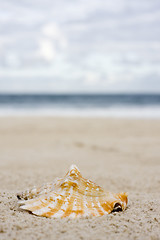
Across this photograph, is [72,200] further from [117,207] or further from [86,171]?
[86,171]

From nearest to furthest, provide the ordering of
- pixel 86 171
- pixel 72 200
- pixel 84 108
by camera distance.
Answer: pixel 72 200
pixel 86 171
pixel 84 108

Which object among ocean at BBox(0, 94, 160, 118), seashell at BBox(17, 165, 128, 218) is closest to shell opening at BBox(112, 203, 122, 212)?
seashell at BBox(17, 165, 128, 218)

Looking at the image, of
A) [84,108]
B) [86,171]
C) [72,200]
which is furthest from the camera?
[84,108]

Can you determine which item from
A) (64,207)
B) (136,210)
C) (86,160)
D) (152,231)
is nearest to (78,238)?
(64,207)

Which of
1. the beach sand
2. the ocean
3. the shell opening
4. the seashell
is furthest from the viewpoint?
the ocean

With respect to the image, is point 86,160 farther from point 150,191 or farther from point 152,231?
point 152,231

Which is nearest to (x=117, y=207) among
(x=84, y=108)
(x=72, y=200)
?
(x=72, y=200)

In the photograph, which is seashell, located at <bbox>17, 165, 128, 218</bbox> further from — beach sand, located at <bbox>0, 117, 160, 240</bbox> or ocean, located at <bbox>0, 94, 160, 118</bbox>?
ocean, located at <bbox>0, 94, 160, 118</bbox>
